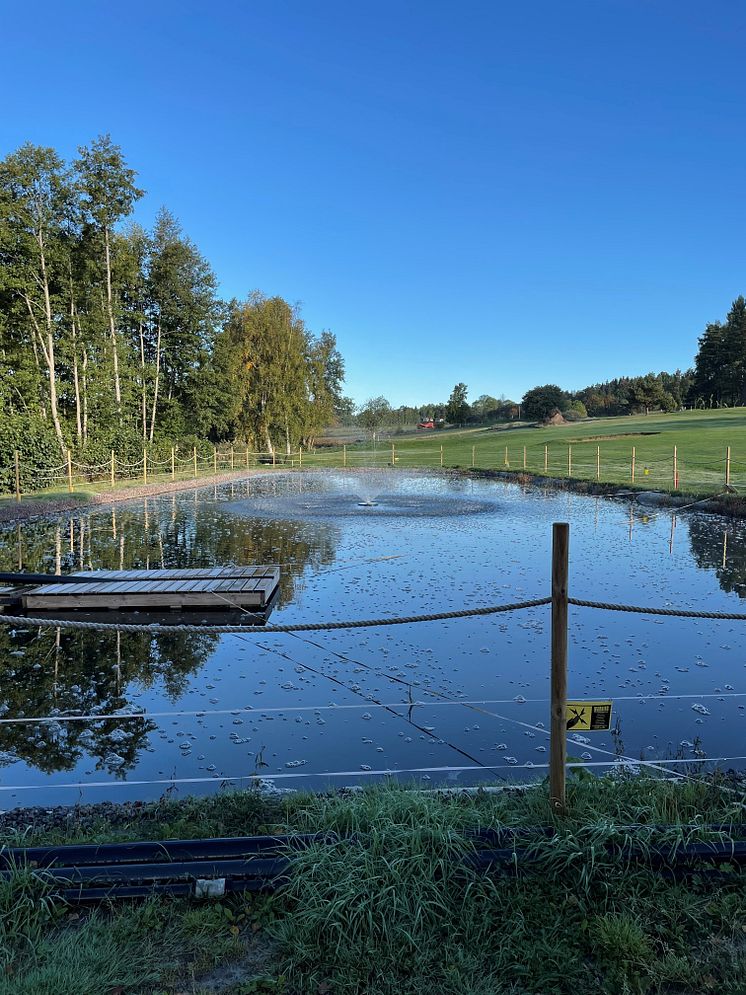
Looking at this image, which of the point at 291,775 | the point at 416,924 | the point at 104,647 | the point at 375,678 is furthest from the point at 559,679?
the point at 104,647

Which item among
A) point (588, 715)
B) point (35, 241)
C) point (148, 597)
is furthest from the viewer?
point (35, 241)

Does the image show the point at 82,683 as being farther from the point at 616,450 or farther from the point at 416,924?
the point at 616,450

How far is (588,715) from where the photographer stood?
3371 millimetres

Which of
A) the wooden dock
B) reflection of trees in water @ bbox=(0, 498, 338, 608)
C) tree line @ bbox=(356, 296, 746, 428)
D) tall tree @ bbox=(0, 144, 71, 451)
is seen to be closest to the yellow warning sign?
the wooden dock

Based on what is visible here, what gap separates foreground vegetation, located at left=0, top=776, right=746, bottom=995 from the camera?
2426 millimetres

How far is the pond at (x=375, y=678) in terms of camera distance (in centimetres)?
456

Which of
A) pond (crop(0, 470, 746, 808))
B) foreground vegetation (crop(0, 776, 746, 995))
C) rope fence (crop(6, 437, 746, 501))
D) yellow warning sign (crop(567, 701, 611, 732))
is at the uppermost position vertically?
rope fence (crop(6, 437, 746, 501))

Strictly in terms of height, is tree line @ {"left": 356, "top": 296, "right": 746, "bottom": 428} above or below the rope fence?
above

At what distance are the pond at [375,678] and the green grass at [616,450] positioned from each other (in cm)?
1309

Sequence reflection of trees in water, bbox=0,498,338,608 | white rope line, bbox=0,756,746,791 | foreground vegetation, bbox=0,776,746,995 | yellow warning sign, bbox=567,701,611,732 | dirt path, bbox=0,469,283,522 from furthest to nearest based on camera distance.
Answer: dirt path, bbox=0,469,283,522
reflection of trees in water, bbox=0,498,338,608
white rope line, bbox=0,756,746,791
yellow warning sign, bbox=567,701,611,732
foreground vegetation, bbox=0,776,746,995

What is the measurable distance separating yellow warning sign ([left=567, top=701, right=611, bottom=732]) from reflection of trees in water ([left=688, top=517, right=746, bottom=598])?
7134mm

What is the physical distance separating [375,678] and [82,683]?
103 inches

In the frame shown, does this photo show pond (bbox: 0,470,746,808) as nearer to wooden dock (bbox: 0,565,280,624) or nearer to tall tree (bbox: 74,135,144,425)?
wooden dock (bbox: 0,565,280,624)

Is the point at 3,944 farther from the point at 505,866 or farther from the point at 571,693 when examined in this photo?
the point at 571,693
